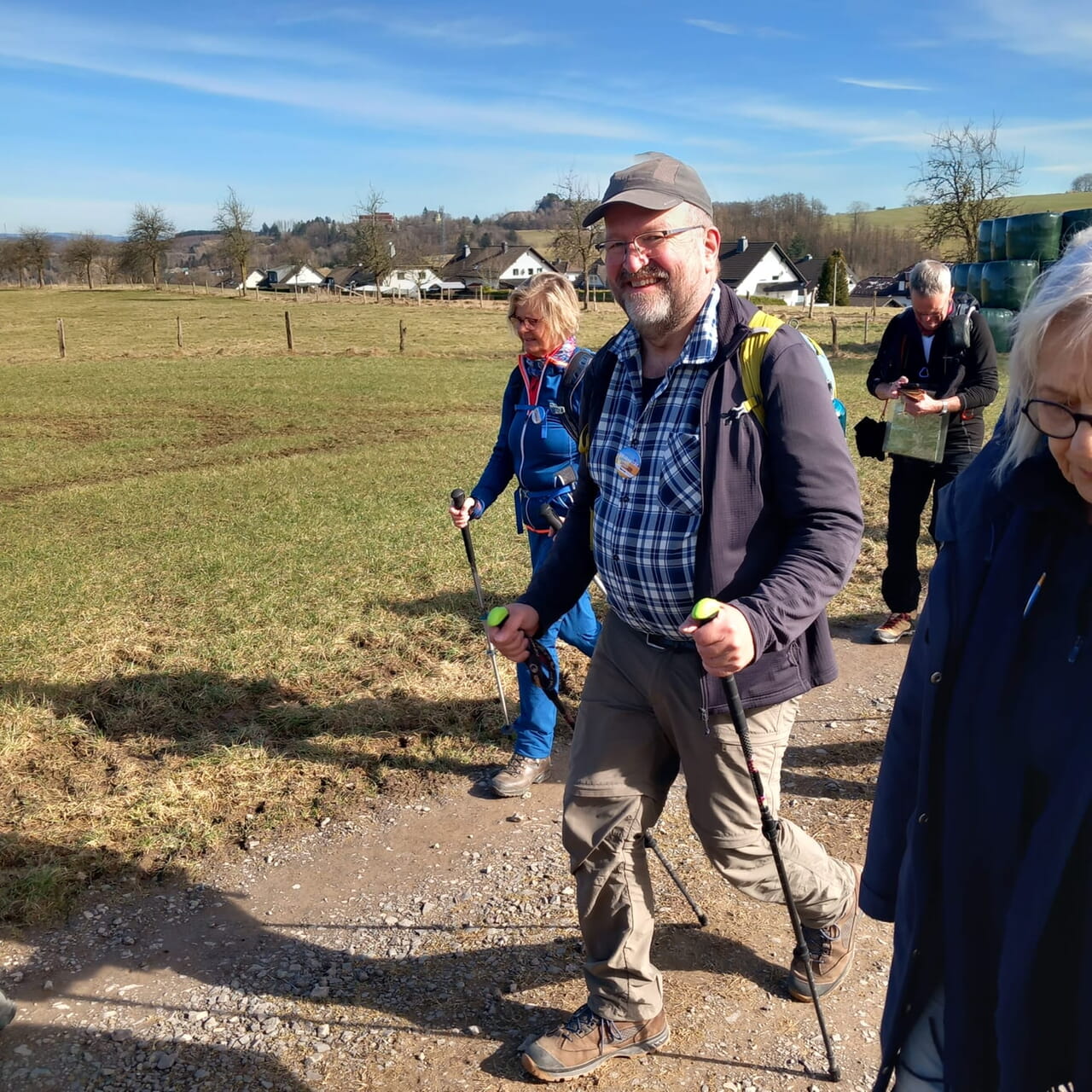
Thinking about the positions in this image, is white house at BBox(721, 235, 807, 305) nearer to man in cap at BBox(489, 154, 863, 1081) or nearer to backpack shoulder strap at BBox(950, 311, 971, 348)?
backpack shoulder strap at BBox(950, 311, 971, 348)

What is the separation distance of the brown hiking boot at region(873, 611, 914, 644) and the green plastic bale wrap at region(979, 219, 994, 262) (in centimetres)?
2471

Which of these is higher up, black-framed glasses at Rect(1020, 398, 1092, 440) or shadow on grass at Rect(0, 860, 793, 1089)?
black-framed glasses at Rect(1020, 398, 1092, 440)

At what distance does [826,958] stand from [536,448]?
249cm

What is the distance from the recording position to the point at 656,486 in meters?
2.75

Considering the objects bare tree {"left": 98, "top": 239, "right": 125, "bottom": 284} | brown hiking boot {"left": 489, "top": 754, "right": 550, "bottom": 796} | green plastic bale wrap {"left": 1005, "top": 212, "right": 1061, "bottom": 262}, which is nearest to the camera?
brown hiking boot {"left": 489, "top": 754, "right": 550, "bottom": 796}

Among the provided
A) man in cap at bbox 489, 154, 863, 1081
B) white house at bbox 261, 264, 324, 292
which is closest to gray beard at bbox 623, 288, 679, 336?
man in cap at bbox 489, 154, 863, 1081

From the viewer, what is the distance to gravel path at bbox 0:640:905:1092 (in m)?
3.12

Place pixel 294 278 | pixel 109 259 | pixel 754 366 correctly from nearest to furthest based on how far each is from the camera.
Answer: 1. pixel 754 366
2. pixel 109 259
3. pixel 294 278

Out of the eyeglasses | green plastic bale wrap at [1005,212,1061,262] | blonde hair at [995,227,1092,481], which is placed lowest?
blonde hair at [995,227,1092,481]

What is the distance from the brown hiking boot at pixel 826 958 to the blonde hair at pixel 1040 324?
2104 mm

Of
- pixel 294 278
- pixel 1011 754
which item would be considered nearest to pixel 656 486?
pixel 1011 754

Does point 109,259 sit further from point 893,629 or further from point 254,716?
point 893,629

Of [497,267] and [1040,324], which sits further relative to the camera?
[497,267]

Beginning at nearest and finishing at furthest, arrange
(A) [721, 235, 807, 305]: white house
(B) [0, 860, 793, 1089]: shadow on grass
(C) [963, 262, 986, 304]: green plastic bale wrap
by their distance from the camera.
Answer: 1. (B) [0, 860, 793, 1089]: shadow on grass
2. (C) [963, 262, 986, 304]: green plastic bale wrap
3. (A) [721, 235, 807, 305]: white house
